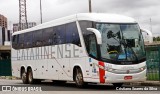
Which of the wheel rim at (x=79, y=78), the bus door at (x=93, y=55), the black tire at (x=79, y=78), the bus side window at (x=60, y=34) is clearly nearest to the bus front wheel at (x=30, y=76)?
the bus side window at (x=60, y=34)

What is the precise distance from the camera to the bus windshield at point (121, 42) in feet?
58.2

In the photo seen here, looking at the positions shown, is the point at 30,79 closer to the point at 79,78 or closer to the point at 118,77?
the point at 79,78

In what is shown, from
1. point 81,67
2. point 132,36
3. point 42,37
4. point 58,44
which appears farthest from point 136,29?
point 42,37

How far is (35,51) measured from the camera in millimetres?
25016

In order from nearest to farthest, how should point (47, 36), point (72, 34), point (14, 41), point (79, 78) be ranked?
1. point (79, 78)
2. point (72, 34)
3. point (47, 36)
4. point (14, 41)

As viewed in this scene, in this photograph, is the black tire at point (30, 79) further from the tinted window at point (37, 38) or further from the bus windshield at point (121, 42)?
the bus windshield at point (121, 42)

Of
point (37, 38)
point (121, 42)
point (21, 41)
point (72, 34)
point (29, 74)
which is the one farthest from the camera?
point (21, 41)

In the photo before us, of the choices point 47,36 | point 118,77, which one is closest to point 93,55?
point 118,77

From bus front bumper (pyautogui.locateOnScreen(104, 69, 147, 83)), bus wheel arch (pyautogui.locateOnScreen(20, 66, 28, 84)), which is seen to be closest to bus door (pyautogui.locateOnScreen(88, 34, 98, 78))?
bus front bumper (pyautogui.locateOnScreen(104, 69, 147, 83))

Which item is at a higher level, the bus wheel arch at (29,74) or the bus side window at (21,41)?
the bus side window at (21,41)

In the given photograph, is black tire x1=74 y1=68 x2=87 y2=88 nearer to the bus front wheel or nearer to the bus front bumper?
the bus front bumper

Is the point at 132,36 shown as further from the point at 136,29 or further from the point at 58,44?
the point at 58,44

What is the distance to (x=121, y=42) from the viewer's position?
18.0 metres

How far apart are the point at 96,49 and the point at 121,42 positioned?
1.14m
